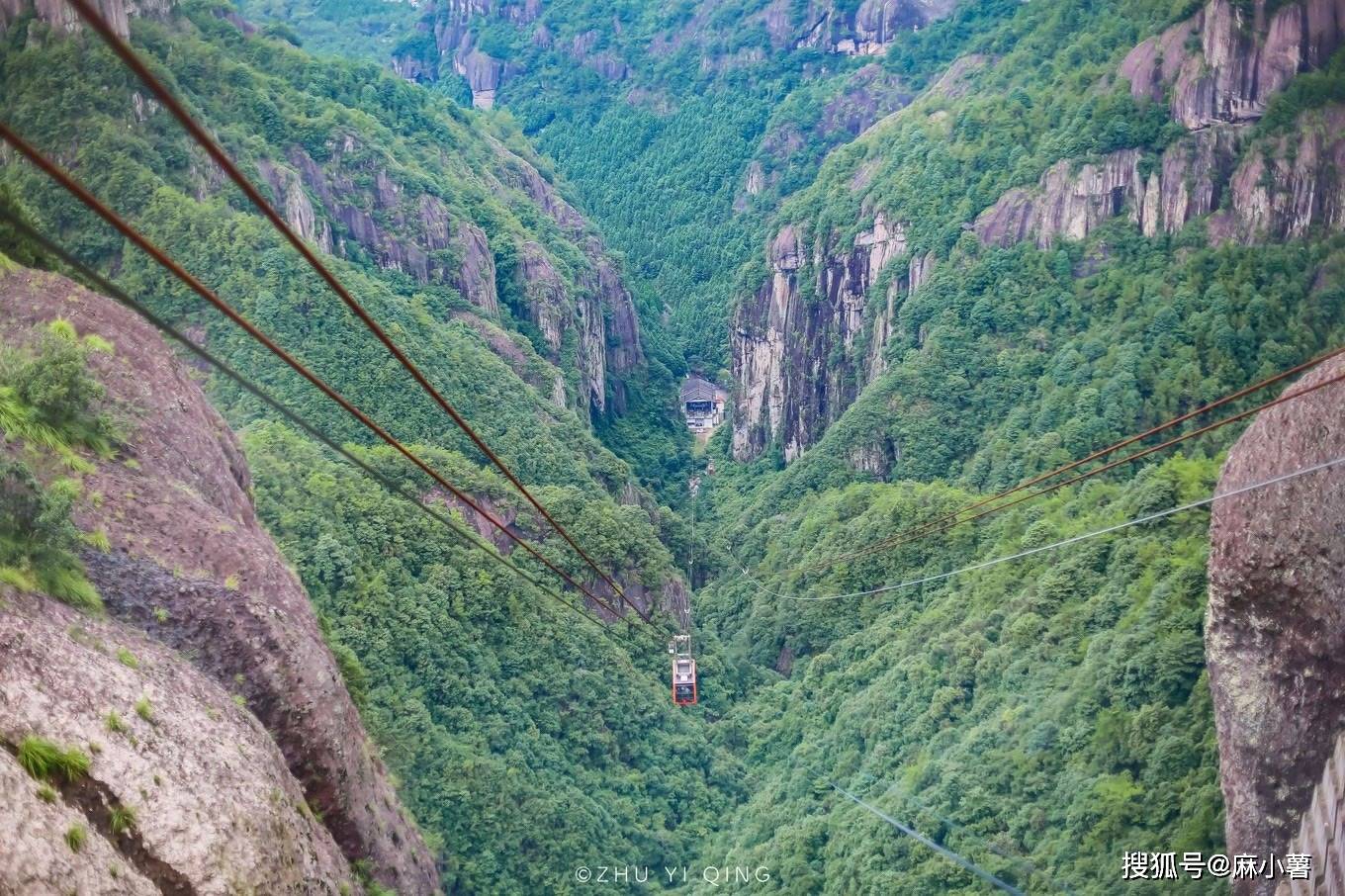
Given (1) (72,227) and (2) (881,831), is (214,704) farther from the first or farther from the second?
(1) (72,227)

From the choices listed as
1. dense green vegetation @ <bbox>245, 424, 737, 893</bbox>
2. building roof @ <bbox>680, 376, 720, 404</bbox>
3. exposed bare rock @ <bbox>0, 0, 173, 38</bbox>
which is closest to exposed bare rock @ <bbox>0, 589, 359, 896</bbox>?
dense green vegetation @ <bbox>245, 424, 737, 893</bbox>

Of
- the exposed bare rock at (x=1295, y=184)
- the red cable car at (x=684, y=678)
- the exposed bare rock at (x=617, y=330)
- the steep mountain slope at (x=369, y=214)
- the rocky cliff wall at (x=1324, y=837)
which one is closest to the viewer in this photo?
the rocky cliff wall at (x=1324, y=837)

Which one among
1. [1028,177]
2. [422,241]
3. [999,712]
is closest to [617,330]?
[422,241]

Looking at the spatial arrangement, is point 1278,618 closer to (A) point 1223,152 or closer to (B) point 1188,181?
(A) point 1223,152

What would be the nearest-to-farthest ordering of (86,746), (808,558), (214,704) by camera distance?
1. (86,746)
2. (214,704)
3. (808,558)

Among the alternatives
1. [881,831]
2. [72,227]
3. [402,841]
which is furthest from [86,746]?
[72,227]

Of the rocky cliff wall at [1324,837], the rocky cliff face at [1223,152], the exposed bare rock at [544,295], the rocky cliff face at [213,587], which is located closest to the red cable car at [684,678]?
the rocky cliff face at [213,587]

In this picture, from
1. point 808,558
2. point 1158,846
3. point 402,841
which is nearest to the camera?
point 402,841

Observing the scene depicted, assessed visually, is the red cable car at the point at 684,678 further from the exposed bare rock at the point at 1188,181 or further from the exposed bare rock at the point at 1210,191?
the exposed bare rock at the point at 1188,181
